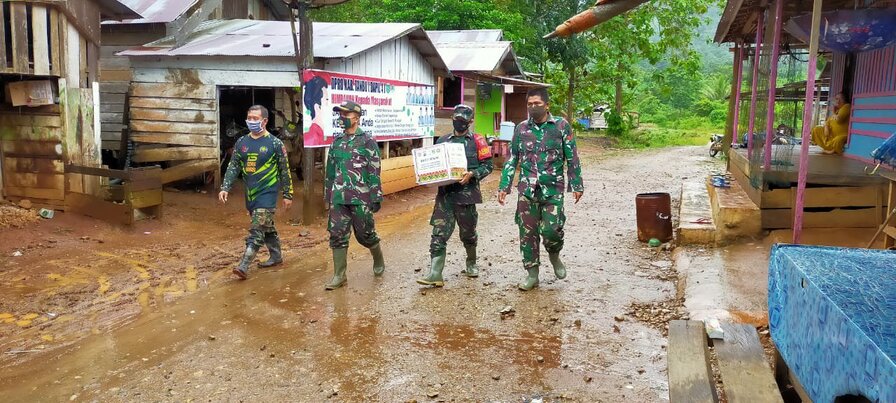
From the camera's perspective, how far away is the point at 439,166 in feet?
22.2

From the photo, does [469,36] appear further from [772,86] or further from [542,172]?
[542,172]

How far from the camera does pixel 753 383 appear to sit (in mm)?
3174

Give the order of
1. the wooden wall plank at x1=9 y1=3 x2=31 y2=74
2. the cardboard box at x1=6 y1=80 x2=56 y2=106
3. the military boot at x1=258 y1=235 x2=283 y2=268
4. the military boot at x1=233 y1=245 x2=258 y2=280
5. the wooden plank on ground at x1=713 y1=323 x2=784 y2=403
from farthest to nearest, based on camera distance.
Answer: the cardboard box at x1=6 y1=80 x2=56 y2=106 → the wooden wall plank at x1=9 y1=3 x2=31 y2=74 → the military boot at x1=258 y1=235 x2=283 y2=268 → the military boot at x1=233 y1=245 x2=258 y2=280 → the wooden plank on ground at x1=713 y1=323 x2=784 y2=403

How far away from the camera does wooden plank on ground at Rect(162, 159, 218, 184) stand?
11.3 m

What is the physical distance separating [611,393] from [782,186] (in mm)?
4564

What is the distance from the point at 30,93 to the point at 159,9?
496 cm

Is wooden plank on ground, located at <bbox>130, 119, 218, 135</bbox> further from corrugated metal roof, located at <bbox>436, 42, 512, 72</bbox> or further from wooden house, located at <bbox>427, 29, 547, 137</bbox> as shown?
corrugated metal roof, located at <bbox>436, 42, 512, 72</bbox>

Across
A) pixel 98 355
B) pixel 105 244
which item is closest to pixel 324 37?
pixel 105 244

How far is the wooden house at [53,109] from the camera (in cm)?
955

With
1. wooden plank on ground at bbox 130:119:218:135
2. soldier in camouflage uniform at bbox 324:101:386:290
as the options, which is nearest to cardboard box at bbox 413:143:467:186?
soldier in camouflage uniform at bbox 324:101:386:290

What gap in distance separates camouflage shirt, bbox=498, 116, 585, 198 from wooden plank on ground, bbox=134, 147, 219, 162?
782 centimetres

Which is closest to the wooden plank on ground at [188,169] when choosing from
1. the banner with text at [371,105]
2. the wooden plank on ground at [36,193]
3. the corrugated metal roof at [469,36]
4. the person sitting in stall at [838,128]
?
the wooden plank on ground at [36,193]

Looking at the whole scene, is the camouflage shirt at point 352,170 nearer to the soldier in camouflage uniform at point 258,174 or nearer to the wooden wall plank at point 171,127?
the soldier in camouflage uniform at point 258,174

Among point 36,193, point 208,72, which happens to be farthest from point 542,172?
point 208,72
